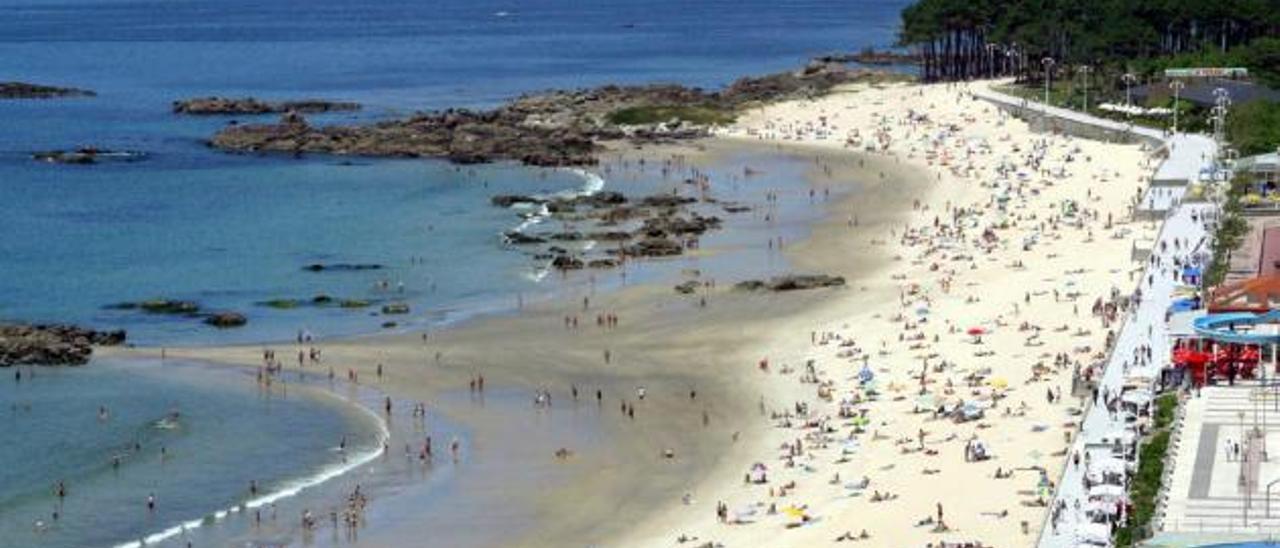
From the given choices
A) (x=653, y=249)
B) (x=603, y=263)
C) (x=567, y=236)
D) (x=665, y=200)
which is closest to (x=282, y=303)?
(x=603, y=263)

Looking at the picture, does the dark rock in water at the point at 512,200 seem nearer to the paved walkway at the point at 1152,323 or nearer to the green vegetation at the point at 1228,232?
the paved walkway at the point at 1152,323

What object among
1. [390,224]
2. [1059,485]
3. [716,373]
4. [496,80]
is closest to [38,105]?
[496,80]

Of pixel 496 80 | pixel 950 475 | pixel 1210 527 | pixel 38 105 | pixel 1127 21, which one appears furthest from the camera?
pixel 496 80

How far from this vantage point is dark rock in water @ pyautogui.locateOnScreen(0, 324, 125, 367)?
55969mm

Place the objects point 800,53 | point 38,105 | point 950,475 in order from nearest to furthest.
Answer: point 950,475 < point 38,105 < point 800,53

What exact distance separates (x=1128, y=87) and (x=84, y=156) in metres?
47.0

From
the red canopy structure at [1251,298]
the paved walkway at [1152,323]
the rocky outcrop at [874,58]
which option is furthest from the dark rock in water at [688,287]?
the rocky outcrop at [874,58]

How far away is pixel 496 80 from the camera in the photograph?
140 m

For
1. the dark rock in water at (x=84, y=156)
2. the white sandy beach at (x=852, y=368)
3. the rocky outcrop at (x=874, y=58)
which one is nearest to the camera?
the white sandy beach at (x=852, y=368)

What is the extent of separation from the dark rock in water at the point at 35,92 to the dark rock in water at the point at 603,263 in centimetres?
7358

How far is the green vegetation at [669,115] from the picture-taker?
10944cm

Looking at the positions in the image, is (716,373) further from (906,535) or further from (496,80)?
(496,80)

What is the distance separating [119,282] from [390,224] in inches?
522

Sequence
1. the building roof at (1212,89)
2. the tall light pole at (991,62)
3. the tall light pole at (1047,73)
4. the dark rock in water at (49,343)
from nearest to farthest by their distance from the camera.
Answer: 1. the dark rock in water at (49,343)
2. the building roof at (1212,89)
3. the tall light pole at (1047,73)
4. the tall light pole at (991,62)
